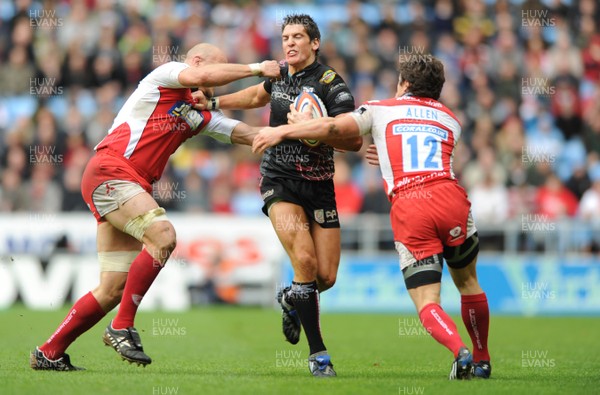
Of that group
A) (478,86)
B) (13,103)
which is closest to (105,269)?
(13,103)

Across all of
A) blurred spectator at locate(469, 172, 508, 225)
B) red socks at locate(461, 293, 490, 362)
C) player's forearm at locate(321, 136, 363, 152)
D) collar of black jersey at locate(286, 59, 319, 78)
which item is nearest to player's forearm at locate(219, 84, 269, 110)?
collar of black jersey at locate(286, 59, 319, 78)

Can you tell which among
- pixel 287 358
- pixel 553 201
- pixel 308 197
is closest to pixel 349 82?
pixel 553 201

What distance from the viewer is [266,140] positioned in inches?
317

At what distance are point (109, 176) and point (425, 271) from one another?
275cm

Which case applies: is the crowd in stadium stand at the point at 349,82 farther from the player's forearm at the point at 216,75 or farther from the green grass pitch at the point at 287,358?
the player's forearm at the point at 216,75

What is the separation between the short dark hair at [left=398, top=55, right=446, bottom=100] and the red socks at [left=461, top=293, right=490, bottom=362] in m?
1.77

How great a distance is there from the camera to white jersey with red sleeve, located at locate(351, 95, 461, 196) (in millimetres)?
8164

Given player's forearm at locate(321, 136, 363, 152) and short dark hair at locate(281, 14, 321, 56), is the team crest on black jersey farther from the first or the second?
player's forearm at locate(321, 136, 363, 152)

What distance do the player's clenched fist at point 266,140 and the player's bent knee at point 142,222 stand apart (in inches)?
38.8

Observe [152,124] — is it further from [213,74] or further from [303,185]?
[303,185]

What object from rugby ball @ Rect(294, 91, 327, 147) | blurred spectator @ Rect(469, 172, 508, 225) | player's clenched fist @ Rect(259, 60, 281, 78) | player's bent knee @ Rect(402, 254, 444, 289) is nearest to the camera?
player's bent knee @ Rect(402, 254, 444, 289)

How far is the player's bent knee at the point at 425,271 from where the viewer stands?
7949mm

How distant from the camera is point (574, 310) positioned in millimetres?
17812

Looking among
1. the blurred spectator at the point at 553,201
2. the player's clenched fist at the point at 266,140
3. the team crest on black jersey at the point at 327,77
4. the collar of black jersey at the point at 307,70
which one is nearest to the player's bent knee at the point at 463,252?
the player's clenched fist at the point at 266,140
